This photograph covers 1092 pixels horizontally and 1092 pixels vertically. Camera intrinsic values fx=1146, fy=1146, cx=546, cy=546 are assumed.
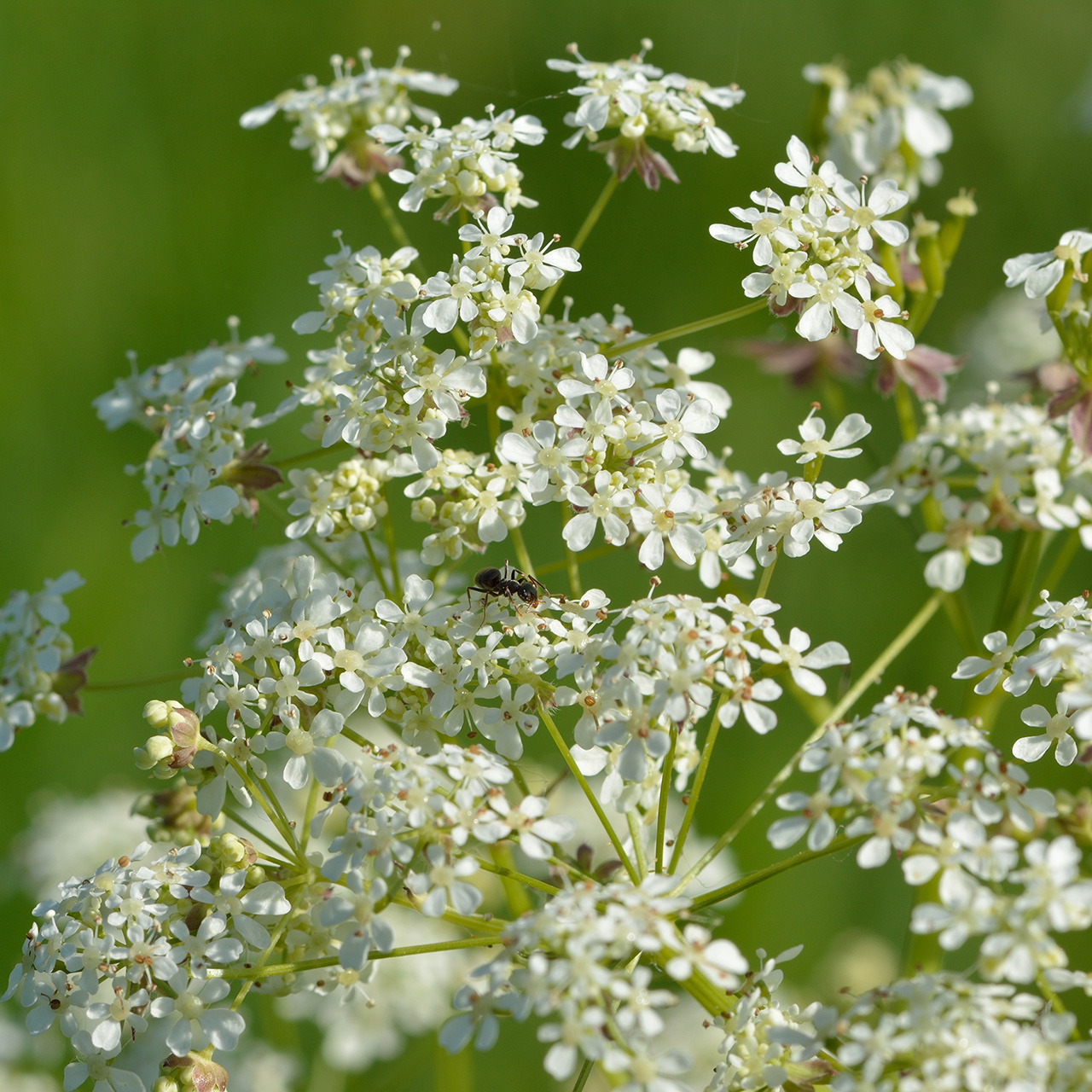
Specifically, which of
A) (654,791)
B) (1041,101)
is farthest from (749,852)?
(1041,101)

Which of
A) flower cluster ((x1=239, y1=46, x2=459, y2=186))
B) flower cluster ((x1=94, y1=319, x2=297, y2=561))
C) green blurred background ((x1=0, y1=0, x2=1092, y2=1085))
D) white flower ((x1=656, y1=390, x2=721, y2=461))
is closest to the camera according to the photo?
white flower ((x1=656, y1=390, x2=721, y2=461))

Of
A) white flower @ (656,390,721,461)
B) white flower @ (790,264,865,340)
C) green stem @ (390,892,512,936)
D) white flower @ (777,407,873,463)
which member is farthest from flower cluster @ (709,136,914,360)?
green stem @ (390,892,512,936)

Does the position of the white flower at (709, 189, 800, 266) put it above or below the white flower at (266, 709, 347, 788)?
above

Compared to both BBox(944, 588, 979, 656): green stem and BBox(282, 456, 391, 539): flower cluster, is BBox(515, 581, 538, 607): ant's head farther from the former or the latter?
BBox(944, 588, 979, 656): green stem

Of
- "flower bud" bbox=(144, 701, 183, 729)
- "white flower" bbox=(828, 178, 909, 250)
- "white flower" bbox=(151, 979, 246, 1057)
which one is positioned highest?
"white flower" bbox=(828, 178, 909, 250)

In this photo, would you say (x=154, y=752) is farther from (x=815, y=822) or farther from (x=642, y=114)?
(x=642, y=114)
